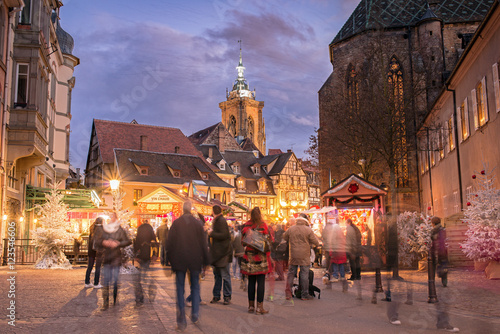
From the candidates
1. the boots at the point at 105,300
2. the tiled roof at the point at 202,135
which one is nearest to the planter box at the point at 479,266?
the boots at the point at 105,300

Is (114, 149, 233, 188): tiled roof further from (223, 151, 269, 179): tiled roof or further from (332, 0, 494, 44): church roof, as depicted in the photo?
(332, 0, 494, 44): church roof

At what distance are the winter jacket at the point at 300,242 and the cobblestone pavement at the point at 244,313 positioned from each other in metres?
0.88

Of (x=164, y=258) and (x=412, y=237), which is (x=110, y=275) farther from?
(x=412, y=237)

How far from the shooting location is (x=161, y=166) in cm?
5366

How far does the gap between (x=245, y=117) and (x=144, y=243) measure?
4595 inches

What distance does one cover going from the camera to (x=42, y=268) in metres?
18.4

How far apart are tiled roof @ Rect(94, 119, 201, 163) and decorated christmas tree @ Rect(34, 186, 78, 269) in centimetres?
3539

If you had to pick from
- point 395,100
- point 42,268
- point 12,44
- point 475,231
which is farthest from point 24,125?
point 395,100

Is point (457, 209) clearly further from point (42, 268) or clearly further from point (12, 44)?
point (12, 44)

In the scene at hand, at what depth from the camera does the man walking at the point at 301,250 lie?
1073 centimetres

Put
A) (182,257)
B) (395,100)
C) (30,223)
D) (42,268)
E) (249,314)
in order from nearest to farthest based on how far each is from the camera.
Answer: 1. (182,257)
2. (249,314)
3. (42,268)
4. (30,223)
5. (395,100)

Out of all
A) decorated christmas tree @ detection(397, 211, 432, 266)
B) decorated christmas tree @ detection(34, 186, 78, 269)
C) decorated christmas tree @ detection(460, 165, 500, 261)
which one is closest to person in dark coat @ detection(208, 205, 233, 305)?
decorated christmas tree @ detection(460, 165, 500, 261)

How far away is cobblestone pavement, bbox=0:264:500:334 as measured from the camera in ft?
24.7

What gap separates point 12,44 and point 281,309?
55.1 ft
